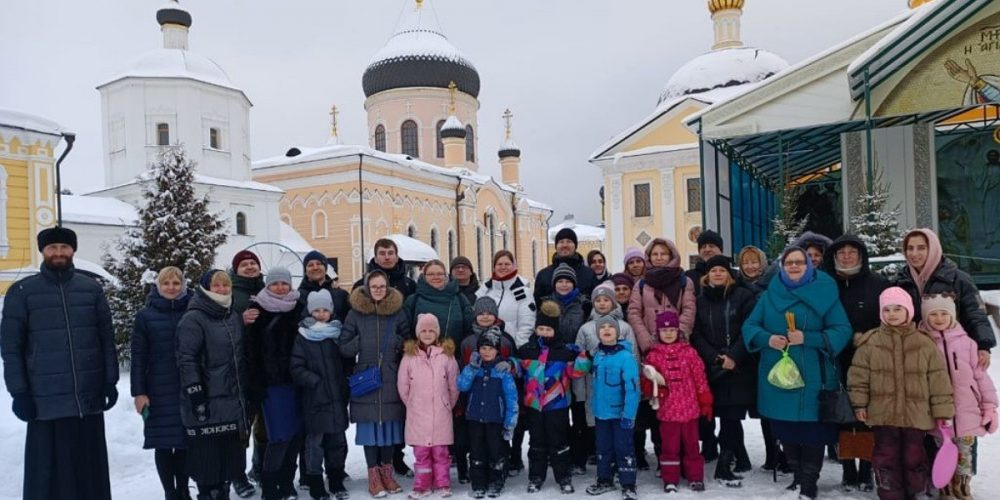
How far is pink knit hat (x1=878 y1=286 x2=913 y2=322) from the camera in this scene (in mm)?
4262

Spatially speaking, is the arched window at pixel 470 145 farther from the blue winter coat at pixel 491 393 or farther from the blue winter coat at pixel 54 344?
the blue winter coat at pixel 54 344

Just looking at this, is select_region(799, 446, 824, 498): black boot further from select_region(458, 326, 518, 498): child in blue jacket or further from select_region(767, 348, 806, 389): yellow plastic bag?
select_region(458, 326, 518, 498): child in blue jacket

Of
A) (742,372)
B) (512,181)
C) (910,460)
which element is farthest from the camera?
(512,181)

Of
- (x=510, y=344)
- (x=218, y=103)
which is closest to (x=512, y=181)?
(x=218, y=103)

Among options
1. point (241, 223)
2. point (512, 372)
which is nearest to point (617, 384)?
point (512, 372)

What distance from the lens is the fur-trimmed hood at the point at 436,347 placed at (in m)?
5.06

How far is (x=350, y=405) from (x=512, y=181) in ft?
133

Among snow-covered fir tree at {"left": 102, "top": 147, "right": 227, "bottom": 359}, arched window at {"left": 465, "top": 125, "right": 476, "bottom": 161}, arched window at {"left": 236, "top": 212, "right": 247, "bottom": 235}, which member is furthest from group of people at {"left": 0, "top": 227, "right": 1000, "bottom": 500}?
arched window at {"left": 465, "top": 125, "right": 476, "bottom": 161}

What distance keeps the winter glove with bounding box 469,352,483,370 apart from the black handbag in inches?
87.9

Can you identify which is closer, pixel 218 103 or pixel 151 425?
pixel 151 425

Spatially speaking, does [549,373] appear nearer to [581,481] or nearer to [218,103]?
[581,481]

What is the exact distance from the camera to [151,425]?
4.60 metres

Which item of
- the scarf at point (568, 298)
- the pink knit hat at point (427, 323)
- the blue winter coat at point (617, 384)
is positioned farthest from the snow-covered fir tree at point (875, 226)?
the pink knit hat at point (427, 323)

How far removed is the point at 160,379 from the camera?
462 cm
